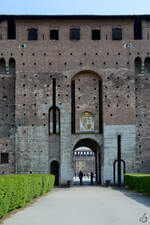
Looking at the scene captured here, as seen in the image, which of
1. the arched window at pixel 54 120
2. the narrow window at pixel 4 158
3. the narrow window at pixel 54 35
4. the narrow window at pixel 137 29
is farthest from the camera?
the narrow window at pixel 137 29

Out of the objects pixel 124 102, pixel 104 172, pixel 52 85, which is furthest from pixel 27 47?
pixel 104 172

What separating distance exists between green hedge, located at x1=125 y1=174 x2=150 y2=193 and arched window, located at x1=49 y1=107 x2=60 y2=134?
21.2 feet

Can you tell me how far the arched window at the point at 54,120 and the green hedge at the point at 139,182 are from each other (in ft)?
21.2

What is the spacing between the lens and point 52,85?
26859mm

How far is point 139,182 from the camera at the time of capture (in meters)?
19.9

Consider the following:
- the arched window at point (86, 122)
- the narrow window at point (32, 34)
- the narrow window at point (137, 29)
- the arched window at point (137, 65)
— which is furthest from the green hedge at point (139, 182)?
the narrow window at point (32, 34)

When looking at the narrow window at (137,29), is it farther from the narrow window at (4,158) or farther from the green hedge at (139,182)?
the narrow window at (4,158)

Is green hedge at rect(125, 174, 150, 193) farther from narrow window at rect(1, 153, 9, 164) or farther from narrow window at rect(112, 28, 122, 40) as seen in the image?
narrow window at rect(112, 28, 122, 40)

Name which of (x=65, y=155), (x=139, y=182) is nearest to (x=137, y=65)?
(x=65, y=155)

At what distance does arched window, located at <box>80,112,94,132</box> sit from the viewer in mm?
27156

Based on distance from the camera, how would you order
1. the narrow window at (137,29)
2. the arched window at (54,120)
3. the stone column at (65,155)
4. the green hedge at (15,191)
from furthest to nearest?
the narrow window at (137,29) → the arched window at (54,120) → the stone column at (65,155) → the green hedge at (15,191)

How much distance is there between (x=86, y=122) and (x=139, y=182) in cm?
839

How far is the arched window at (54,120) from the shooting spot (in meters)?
26.8

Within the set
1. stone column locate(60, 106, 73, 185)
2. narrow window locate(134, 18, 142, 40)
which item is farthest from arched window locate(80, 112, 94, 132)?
narrow window locate(134, 18, 142, 40)
